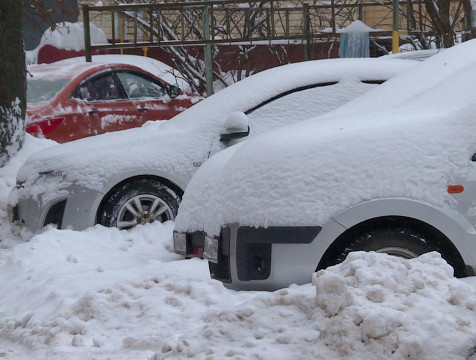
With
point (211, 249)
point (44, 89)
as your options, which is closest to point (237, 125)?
point (211, 249)

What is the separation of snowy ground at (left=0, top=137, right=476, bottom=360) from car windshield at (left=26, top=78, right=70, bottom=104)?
5948 millimetres

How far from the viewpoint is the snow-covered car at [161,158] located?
8.00m

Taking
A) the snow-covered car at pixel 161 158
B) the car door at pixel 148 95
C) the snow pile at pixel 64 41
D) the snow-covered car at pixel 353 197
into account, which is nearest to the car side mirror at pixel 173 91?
the car door at pixel 148 95

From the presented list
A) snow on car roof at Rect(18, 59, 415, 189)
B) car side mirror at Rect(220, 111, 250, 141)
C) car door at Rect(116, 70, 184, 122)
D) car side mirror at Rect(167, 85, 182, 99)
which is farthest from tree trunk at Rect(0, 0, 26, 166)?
car side mirror at Rect(220, 111, 250, 141)

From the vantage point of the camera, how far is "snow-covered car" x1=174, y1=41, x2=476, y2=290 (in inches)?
193

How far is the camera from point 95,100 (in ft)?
41.3

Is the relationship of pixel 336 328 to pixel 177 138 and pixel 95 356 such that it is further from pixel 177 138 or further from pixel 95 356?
pixel 177 138

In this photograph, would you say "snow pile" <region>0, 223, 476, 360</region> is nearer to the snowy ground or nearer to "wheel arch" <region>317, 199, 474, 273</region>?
the snowy ground

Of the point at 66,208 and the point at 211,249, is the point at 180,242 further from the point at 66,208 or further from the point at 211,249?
the point at 66,208

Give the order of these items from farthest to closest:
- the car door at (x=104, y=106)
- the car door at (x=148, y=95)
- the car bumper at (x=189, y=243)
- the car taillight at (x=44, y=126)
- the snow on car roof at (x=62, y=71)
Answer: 1. the snow on car roof at (x=62, y=71)
2. the car door at (x=148, y=95)
3. the car door at (x=104, y=106)
4. the car taillight at (x=44, y=126)
5. the car bumper at (x=189, y=243)

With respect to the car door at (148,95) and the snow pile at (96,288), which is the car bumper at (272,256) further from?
the car door at (148,95)

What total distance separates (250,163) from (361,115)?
72cm

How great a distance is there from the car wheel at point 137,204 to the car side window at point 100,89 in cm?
460

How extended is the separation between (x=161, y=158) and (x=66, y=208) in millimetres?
834
